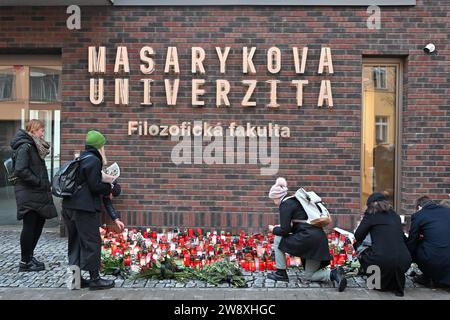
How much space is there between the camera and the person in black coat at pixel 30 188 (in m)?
6.26

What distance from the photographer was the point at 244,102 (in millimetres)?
8367

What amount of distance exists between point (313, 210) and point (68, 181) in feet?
8.84

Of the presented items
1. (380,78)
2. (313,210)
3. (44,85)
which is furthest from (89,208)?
(380,78)

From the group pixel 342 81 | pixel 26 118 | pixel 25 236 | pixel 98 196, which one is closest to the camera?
pixel 98 196

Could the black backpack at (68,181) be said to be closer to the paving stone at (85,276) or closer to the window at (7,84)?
the paving stone at (85,276)

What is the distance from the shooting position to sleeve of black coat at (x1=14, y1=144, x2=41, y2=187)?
6.21 m

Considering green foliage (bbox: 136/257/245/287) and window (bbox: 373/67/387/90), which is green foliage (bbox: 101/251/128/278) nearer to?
green foliage (bbox: 136/257/245/287)

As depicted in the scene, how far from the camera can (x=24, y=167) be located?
20.4ft

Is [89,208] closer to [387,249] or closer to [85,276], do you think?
[85,276]

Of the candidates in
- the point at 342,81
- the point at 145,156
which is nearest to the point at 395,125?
the point at 342,81

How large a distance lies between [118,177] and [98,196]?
Result: 2792 millimetres

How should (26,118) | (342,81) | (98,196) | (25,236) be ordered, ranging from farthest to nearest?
1. (26,118)
2. (342,81)
3. (25,236)
4. (98,196)

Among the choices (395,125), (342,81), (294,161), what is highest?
(342,81)

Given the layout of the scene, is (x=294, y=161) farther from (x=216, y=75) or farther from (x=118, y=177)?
(x=118, y=177)
